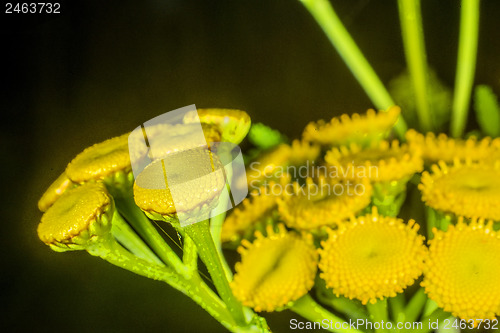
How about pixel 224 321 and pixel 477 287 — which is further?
pixel 224 321

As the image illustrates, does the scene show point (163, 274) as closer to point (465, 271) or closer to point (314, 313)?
point (314, 313)

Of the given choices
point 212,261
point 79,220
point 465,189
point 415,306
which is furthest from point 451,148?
point 79,220

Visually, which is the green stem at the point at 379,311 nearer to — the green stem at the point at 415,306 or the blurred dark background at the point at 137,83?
the green stem at the point at 415,306

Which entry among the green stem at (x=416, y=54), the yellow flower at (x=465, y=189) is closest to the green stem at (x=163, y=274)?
the yellow flower at (x=465, y=189)

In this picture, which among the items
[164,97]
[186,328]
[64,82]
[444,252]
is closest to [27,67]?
[64,82]

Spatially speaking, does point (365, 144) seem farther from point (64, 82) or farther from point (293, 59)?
point (64, 82)
